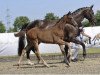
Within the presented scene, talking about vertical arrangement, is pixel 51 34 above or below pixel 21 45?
above

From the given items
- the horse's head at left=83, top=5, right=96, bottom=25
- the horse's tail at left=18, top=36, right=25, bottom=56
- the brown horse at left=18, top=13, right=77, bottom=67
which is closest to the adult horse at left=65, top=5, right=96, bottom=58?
the horse's head at left=83, top=5, right=96, bottom=25

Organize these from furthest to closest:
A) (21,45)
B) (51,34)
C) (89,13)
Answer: (89,13) → (21,45) → (51,34)

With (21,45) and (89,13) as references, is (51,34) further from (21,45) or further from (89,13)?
(89,13)

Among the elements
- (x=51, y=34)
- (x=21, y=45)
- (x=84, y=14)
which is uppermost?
(x=84, y=14)

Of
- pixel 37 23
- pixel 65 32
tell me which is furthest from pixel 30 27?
pixel 65 32

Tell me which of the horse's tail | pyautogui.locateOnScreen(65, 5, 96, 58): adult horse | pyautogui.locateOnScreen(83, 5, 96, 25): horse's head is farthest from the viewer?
pyautogui.locateOnScreen(83, 5, 96, 25): horse's head

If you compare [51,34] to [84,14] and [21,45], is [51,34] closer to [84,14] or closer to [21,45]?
[21,45]

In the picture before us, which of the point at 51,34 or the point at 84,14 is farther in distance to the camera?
the point at 84,14

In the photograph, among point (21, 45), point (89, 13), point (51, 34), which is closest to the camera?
point (51, 34)

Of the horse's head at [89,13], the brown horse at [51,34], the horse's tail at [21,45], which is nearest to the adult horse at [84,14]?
the horse's head at [89,13]

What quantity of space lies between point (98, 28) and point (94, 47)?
2.90 meters

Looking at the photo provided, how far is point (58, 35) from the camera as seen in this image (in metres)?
17.2

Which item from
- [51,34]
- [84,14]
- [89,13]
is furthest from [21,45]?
[89,13]

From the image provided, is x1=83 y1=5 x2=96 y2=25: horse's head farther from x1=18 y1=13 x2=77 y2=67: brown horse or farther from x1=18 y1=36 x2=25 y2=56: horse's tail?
x1=18 y1=36 x2=25 y2=56: horse's tail
